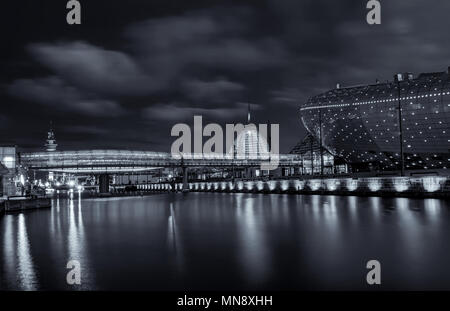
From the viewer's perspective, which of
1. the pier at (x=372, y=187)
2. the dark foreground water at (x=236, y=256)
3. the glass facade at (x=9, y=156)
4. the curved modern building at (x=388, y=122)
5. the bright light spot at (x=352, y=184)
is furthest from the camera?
the curved modern building at (x=388, y=122)

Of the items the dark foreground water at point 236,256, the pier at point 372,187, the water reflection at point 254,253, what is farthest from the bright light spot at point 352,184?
the water reflection at point 254,253

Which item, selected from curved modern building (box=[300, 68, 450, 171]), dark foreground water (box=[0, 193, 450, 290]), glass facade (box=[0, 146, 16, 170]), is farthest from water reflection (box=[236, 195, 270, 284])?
curved modern building (box=[300, 68, 450, 171])

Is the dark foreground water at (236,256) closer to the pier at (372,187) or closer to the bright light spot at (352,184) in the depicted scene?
the pier at (372,187)

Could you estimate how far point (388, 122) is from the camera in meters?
120

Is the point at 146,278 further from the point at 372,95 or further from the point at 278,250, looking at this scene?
the point at 372,95

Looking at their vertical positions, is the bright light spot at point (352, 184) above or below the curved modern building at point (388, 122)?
below

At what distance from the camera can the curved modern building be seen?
10662 cm

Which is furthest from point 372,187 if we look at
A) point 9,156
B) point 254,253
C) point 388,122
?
point 388,122

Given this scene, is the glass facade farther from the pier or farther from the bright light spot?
the bright light spot

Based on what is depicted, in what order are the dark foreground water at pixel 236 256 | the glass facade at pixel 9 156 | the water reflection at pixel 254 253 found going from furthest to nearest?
the glass facade at pixel 9 156
the water reflection at pixel 254 253
the dark foreground water at pixel 236 256

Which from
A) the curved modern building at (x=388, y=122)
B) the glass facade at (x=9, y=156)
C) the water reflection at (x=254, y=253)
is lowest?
the water reflection at (x=254, y=253)

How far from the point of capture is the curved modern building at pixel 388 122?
106625 millimetres
